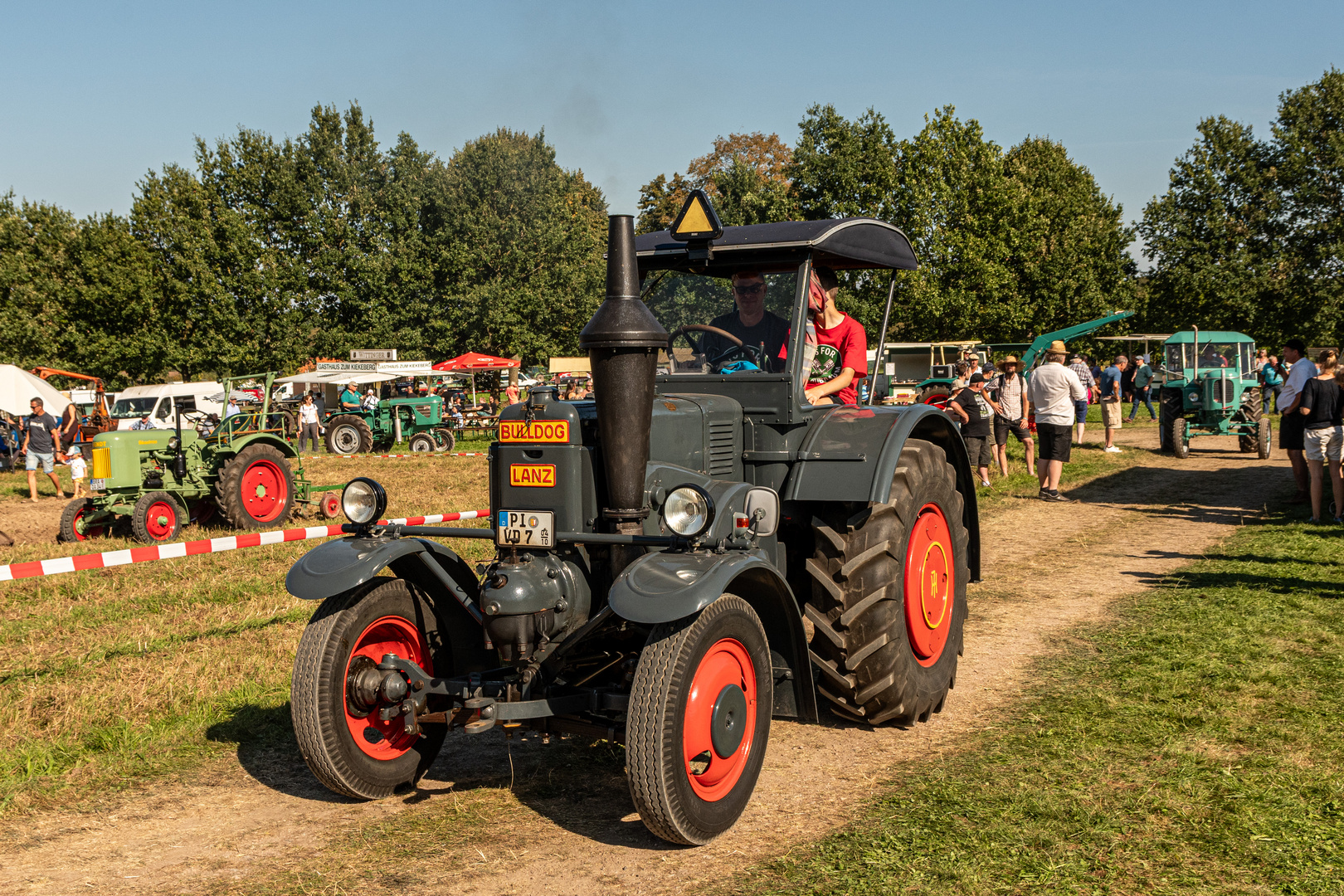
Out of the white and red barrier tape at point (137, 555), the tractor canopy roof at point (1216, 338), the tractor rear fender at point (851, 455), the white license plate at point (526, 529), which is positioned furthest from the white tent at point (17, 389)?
the tractor canopy roof at point (1216, 338)

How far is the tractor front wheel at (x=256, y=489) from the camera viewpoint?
1205 centimetres

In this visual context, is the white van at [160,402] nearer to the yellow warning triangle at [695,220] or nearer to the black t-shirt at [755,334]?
the black t-shirt at [755,334]

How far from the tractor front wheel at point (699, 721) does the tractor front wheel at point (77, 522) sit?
35.6ft

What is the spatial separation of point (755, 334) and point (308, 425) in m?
22.6

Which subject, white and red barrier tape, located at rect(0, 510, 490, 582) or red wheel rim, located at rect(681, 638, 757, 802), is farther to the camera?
white and red barrier tape, located at rect(0, 510, 490, 582)

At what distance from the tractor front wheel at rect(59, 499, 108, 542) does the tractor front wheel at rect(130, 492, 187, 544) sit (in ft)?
2.19

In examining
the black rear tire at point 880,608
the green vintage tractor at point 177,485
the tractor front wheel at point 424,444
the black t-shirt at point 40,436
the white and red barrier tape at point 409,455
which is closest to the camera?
the black rear tire at point 880,608

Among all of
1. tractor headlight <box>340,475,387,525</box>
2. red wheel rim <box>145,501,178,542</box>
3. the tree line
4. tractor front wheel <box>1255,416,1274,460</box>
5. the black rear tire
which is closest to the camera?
tractor headlight <box>340,475,387,525</box>

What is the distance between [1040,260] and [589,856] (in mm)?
37945

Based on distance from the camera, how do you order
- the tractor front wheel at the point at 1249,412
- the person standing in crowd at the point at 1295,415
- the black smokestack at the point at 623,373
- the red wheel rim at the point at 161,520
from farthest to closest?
the tractor front wheel at the point at 1249,412
the red wheel rim at the point at 161,520
the person standing in crowd at the point at 1295,415
the black smokestack at the point at 623,373

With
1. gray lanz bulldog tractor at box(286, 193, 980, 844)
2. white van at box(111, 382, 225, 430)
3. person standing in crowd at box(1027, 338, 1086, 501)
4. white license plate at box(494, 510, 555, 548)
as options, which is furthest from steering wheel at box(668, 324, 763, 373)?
white van at box(111, 382, 225, 430)

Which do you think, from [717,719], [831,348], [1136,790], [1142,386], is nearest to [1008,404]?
[831,348]

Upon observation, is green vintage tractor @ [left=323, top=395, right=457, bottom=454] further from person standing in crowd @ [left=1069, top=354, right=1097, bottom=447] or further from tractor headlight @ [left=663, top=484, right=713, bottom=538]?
tractor headlight @ [left=663, top=484, right=713, bottom=538]

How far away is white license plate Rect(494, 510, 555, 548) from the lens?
12.7 feet
